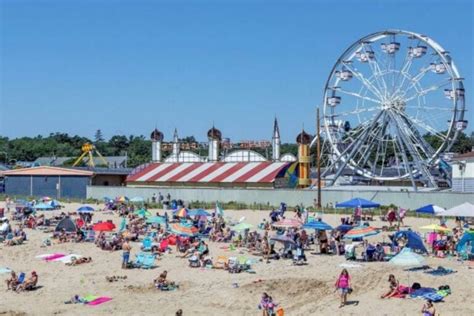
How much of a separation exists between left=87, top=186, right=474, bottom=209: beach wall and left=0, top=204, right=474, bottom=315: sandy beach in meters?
14.4

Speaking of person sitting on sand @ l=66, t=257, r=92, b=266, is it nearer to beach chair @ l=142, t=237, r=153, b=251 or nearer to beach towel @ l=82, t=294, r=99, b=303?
beach chair @ l=142, t=237, r=153, b=251

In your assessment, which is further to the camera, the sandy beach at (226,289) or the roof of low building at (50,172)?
the roof of low building at (50,172)

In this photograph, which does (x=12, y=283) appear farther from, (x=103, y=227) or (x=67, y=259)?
(x=103, y=227)

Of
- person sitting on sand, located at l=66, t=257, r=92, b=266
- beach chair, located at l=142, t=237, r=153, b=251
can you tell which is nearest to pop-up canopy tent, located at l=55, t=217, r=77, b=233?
beach chair, located at l=142, t=237, r=153, b=251

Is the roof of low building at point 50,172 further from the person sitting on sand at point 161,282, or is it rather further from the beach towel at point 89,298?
the beach towel at point 89,298

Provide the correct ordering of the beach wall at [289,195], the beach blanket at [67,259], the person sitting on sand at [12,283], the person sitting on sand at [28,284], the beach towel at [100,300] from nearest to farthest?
1. the beach towel at [100,300]
2. the person sitting on sand at [28,284]
3. the person sitting on sand at [12,283]
4. the beach blanket at [67,259]
5. the beach wall at [289,195]

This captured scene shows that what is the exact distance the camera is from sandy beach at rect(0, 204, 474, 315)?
15.3 meters

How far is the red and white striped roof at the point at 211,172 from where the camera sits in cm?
4794

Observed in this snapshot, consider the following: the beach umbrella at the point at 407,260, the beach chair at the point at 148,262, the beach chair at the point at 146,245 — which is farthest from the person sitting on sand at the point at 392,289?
the beach chair at the point at 146,245

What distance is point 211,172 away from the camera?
52.0m

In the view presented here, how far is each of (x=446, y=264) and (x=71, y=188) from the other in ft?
123

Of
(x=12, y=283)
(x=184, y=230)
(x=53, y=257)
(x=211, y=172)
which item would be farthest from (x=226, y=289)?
(x=211, y=172)

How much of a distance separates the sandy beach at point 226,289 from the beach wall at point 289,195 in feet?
47.1

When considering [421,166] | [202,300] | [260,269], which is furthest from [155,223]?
[421,166]
